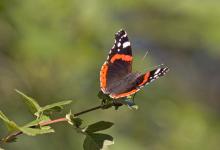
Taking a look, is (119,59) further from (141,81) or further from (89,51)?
(89,51)

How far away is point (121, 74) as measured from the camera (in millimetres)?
2258

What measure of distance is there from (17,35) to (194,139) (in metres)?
1.54

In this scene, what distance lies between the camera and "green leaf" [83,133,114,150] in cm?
169

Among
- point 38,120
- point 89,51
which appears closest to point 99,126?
point 38,120

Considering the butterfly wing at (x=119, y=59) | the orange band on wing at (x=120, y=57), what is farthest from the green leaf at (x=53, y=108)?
the orange band on wing at (x=120, y=57)

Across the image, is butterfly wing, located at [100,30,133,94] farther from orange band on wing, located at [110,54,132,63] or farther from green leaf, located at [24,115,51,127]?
green leaf, located at [24,115,51,127]

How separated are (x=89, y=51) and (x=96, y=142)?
162 centimetres

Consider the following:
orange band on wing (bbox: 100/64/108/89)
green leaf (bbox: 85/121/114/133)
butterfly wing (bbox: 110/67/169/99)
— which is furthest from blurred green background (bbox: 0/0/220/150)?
green leaf (bbox: 85/121/114/133)

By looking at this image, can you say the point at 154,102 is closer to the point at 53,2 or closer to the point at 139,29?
the point at 139,29

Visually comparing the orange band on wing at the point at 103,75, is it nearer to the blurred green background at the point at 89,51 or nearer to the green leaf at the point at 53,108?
the green leaf at the point at 53,108

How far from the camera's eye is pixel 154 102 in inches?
147

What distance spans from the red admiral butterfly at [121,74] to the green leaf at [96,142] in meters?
0.13

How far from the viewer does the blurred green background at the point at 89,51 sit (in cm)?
311

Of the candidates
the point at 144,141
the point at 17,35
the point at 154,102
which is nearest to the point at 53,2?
the point at 17,35
